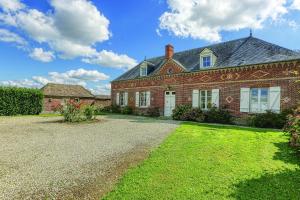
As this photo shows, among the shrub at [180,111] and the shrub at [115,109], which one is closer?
the shrub at [180,111]

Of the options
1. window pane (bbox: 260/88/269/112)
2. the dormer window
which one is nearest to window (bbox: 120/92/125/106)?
the dormer window

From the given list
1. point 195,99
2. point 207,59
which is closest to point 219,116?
point 195,99

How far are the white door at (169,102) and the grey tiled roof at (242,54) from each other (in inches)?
97.9

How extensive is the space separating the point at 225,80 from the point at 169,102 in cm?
528

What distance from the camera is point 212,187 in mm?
3770

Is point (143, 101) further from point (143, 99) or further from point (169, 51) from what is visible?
point (169, 51)

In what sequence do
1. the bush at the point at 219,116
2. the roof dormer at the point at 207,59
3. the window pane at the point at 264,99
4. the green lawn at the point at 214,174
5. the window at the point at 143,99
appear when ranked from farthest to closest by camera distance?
the window at the point at 143,99
the roof dormer at the point at 207,59
the bush at the point at 219,116
the window pane at the point at 264,99
the green lawn at the point at 214,174

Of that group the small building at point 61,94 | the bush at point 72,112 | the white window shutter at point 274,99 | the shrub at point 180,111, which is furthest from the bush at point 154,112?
the small building at point 61,94

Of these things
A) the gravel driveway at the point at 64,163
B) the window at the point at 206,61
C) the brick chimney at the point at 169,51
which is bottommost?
the gravel driveway at the point at 64,163

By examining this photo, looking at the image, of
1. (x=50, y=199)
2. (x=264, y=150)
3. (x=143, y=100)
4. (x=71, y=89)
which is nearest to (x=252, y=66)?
(x=264, y=150)

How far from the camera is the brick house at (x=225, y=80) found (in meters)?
12.5

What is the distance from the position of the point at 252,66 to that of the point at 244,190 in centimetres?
1147

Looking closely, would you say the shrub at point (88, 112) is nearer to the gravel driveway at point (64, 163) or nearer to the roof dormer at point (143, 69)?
the gravel driveway at point (64, 163)

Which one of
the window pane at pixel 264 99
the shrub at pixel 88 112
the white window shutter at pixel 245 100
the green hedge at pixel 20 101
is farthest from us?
the green hedge at pixel 20 101
